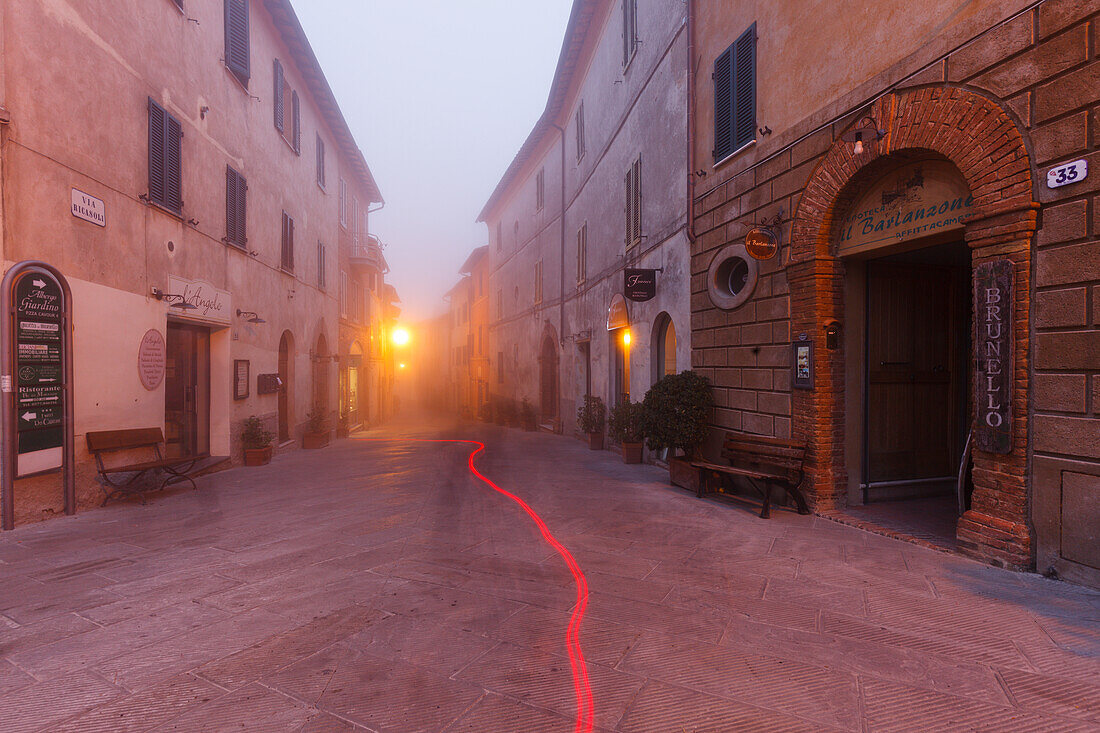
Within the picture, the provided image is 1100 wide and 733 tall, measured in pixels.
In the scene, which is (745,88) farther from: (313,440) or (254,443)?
(313,440)

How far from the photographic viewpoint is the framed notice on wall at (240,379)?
33.9 ft

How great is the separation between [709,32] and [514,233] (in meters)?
→ 16.4

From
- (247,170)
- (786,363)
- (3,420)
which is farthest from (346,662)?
(247,170)

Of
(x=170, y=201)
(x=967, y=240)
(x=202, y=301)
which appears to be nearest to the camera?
(x=967, y=240)

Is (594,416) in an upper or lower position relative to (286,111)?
lower

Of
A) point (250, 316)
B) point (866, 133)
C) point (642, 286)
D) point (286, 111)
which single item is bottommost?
point (250, 316)

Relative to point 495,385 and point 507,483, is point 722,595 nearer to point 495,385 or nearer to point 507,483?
point 507,483

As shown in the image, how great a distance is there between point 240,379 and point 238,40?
245 inches

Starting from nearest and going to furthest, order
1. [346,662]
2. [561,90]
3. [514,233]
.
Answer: [346,662] < [561,90] < [514,233]

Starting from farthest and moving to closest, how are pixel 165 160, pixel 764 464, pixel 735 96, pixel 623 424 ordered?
pixel 623 424
pixel 165 160
pixel 735 96
pixel 764 464

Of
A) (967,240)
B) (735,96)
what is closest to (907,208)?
A: (967,240)

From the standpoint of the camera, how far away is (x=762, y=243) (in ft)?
22.5

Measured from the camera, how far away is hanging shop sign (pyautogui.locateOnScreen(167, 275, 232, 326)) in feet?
28.2

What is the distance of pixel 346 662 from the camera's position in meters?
3.04
